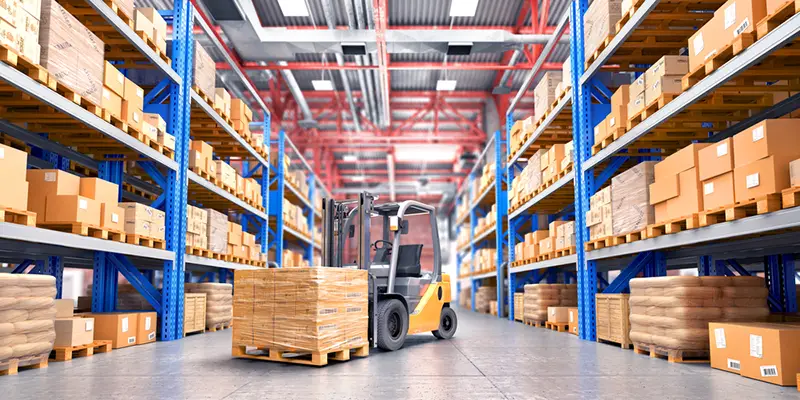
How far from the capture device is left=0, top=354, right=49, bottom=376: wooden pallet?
4941 mm

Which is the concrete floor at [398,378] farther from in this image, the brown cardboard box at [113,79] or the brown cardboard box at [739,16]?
the brown cardboard box at [113,79]

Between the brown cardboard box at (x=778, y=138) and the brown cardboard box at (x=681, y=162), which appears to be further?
the brown cardboard box at (x=681, y=162)

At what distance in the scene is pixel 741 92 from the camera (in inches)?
221

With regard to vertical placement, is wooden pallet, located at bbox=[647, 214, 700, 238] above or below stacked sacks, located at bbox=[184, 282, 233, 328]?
above

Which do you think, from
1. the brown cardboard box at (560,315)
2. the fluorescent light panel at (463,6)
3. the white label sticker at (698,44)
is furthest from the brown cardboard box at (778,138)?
the fluorescent light panel at (463,6)

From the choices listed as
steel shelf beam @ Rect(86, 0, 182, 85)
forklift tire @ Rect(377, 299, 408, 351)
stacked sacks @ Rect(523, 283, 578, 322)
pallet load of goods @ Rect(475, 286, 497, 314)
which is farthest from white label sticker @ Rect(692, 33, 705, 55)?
pallet load of goods @ Rect(475, 286, 497, 314)

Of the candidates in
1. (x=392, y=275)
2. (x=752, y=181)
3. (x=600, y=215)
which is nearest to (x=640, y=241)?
(x=600, y=215)

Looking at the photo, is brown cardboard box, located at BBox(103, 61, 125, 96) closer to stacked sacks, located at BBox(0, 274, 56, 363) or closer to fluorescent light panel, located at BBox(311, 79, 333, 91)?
stacked sacks, located at BBox(0, 274, 56, 363)

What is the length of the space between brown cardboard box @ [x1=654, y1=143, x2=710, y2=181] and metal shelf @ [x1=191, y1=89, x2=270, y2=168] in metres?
6.64

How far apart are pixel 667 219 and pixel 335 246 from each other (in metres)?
3.84

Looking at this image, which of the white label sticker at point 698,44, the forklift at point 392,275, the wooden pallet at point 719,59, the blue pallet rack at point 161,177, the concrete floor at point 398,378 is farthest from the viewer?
the blue pallet rack at point 161,177

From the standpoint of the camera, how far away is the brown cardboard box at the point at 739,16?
461cm

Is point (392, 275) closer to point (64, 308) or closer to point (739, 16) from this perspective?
point (64, 308)

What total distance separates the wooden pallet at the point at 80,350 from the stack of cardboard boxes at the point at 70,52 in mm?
2528
